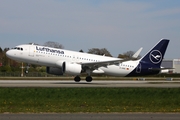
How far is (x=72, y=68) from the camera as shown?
43.7 metres

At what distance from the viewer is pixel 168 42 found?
50.3 metres

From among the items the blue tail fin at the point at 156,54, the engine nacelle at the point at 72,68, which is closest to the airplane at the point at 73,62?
the engine nacelle at the point at 72,68

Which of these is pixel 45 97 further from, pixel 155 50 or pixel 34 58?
pixel 155 50

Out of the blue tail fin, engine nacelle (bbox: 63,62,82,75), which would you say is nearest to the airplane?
engine nacelle (bbox: 63,62,82,75)

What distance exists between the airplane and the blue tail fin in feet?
2.03

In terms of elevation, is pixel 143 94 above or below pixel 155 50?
below

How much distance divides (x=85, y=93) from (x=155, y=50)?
23.9 meters

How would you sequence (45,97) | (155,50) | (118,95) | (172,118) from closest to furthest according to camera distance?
(172,118), (45,97), (118,95), (155,50)

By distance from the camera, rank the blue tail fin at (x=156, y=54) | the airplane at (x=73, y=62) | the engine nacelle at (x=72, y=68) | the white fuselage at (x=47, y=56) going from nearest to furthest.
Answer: the engine nacelle at (x=72, y=68), the airplane at (x=73, y=62), the white fuselage at (x=47, y=56), the blue tail fin at (x=156, y=54)

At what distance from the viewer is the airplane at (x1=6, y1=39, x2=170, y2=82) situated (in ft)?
146

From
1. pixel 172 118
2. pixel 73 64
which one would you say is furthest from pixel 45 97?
pixel 73 64

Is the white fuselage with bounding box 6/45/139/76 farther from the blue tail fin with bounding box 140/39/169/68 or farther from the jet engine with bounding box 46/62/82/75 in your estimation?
the blue tail fin with bounding box 140/39/169/68

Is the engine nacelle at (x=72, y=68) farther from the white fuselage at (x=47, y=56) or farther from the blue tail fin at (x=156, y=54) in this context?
the blue tail fin at (x=156, y=54)

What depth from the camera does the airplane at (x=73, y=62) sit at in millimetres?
44547
